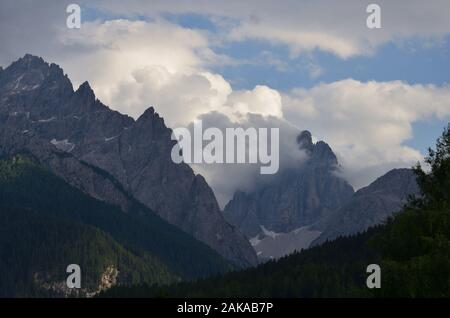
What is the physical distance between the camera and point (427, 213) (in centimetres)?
5759
